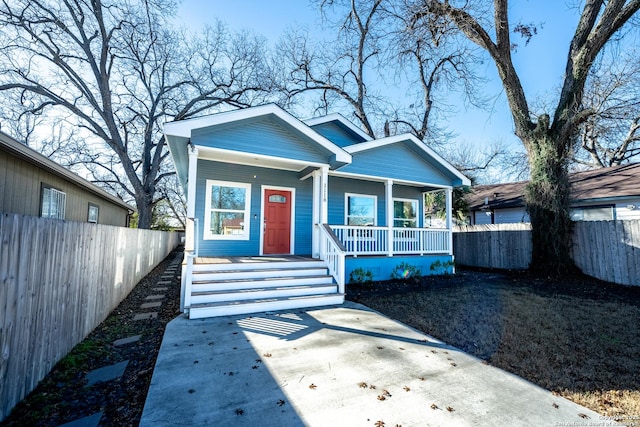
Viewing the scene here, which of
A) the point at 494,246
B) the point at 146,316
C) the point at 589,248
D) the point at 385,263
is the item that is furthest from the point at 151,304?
the point at 589,248

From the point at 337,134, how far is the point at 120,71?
15.3 meters

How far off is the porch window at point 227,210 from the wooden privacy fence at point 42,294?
3.35 metres

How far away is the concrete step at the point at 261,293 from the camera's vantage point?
541 cm

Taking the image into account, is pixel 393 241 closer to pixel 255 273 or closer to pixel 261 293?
pixel 255 273

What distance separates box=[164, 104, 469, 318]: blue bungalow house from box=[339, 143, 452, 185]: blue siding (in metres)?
0.03

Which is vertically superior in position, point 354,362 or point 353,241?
point 353,241

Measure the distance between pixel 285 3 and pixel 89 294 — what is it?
13223mm

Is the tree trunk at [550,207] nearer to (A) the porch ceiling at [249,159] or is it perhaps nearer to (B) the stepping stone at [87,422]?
(A) the porch ceiling at [249,159]

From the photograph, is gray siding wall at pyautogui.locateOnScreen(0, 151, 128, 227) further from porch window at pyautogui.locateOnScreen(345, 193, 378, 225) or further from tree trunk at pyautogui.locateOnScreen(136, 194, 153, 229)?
porch window at pyautogui.locateOnScreen(345, 193, 378, 225)

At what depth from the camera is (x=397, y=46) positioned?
36.8ft

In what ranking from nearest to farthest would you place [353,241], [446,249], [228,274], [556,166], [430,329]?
[430,329], [228,274], [353,241], [556,166], [446,249]

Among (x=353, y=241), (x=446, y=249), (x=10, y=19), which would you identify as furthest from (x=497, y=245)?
(x=10, y=19)

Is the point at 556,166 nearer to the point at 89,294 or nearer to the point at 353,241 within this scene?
the point at 353,241

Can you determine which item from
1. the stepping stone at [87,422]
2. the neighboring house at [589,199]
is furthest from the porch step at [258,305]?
the neighboring house at [589,199]
